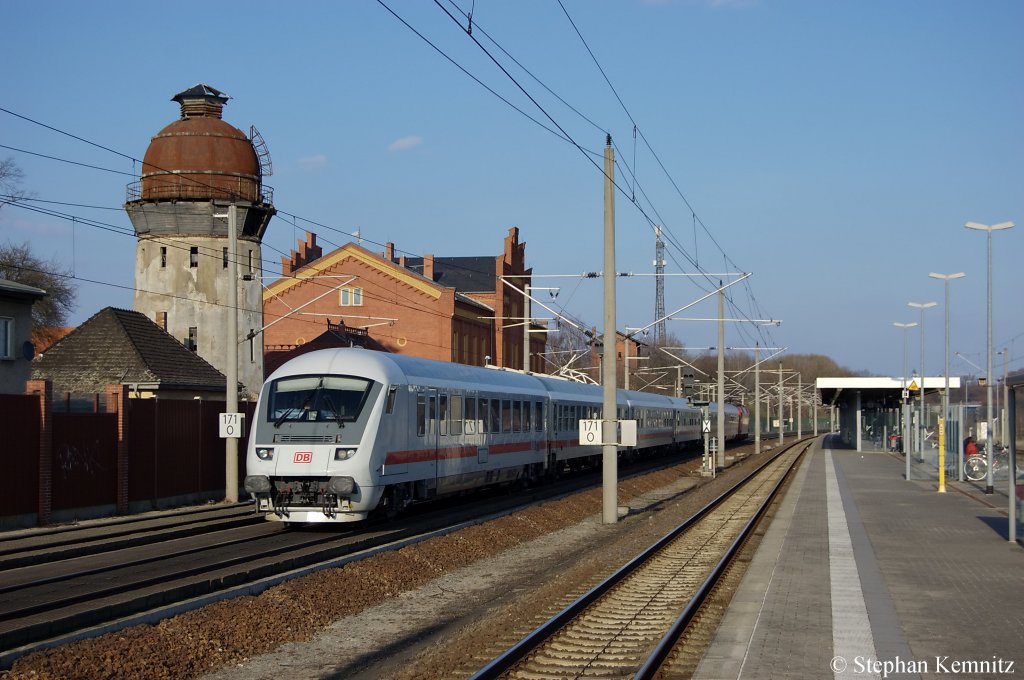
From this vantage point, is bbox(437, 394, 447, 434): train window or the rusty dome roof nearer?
bbox(437, 394, 447, 434): train window

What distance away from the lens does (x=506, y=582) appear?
15172 mm

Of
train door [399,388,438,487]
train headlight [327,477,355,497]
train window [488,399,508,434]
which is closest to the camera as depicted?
train headlight [327,477,355,497]

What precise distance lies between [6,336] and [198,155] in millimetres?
17869

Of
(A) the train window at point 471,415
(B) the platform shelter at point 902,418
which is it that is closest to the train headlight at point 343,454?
(A) the train window at point 471,415

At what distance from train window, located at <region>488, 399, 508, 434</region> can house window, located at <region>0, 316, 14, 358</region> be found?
48.4 feet

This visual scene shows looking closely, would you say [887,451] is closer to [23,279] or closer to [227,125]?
[227,125]

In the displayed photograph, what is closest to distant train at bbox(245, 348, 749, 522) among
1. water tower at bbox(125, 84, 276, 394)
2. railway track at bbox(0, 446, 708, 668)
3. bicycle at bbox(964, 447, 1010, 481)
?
railway track at bbox(0, 446, 708, 668)

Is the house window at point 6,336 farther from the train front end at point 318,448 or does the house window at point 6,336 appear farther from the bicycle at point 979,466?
the bicycle at point 979,466

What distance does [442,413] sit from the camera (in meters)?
22.5

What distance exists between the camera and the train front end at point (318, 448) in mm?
18266

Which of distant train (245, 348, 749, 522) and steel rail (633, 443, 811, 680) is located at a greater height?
distant train (245, 348, 749, 522)

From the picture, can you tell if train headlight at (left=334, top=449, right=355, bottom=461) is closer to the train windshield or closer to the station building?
the train windshield

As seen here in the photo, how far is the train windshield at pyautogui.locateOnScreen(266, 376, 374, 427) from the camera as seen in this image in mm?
18719

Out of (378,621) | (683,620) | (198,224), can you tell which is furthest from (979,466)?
(198,224)
